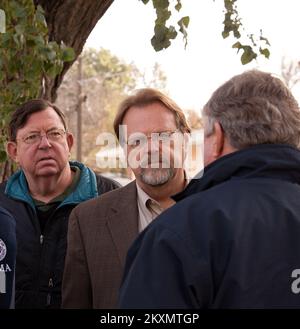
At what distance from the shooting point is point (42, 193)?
3.63m

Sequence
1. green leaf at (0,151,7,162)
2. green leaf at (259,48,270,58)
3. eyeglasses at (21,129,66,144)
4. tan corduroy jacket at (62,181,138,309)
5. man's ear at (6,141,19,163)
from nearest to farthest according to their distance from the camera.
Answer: tan corduroy jacket at (62,181,138,309) < eyeglasses at (21,129,66,144) < man's ear at (6,141,19,163) < green leaf at (0,151,7,162) < green leaf at (259,48,270,58)

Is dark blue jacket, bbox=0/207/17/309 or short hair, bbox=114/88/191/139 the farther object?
short hair, bbox=114/88/191/139

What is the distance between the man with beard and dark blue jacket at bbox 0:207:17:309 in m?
0.49

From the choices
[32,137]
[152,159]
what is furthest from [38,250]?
[152,159]

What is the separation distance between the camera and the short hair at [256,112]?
1.97 metres

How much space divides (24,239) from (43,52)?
1091 mm

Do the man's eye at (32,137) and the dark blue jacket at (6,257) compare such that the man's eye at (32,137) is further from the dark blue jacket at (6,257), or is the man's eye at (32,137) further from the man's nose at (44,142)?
the dark blue jacket at (6,257)

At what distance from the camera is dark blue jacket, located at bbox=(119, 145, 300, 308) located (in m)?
1.77

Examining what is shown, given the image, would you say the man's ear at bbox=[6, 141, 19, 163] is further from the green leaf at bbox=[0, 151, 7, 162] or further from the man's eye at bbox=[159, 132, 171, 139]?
the man's eye at bbox=[159, 132, 171, 139]

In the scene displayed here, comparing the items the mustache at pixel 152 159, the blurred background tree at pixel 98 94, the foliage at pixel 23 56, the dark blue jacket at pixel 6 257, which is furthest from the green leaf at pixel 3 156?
the blurred background tree at pixel 98 94

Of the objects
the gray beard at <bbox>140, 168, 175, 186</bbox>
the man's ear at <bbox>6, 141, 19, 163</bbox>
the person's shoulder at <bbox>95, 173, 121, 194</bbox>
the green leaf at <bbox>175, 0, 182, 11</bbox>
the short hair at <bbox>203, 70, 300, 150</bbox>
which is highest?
the green leaf at <bbox>175, 0, 182, 11</bbox>

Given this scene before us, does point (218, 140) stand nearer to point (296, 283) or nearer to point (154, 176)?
point (296, 283)

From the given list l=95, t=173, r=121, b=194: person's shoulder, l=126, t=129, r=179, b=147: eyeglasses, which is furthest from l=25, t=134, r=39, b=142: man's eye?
l=126, t=129, r=179, b=147: eyeglasses

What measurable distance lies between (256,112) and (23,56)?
230cm
